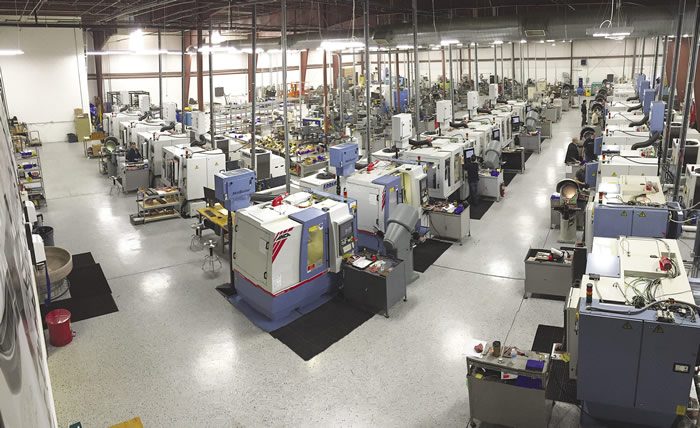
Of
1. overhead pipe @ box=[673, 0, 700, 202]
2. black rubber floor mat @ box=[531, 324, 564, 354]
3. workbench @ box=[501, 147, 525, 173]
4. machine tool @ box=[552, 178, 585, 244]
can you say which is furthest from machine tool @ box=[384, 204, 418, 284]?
workbench @ box=[501, 147, 525, 173]

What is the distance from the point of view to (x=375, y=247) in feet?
32.8

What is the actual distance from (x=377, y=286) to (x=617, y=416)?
368 cm

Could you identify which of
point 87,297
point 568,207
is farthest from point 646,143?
point 87,297

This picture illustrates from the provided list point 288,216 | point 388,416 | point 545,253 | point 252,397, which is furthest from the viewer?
point 545,253

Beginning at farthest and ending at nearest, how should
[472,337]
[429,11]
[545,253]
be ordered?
[429,11] < [545,253] < [472,337]

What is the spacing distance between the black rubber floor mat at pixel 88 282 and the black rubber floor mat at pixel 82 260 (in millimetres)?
157

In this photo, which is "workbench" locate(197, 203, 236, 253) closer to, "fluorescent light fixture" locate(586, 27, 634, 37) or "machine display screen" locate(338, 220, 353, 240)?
"machine display screen" locate(338, 220, 353, 240)

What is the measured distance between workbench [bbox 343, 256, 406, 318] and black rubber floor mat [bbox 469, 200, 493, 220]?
189 inches

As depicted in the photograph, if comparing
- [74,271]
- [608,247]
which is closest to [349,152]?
[608,247]

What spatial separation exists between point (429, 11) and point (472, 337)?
49.5 ft

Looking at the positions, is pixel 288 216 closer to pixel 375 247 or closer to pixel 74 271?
pixel 375 247

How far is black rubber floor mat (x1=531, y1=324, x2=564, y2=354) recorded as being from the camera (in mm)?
7152

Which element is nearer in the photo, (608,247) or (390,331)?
(608,247)

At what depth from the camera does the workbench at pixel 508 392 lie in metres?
5.40
